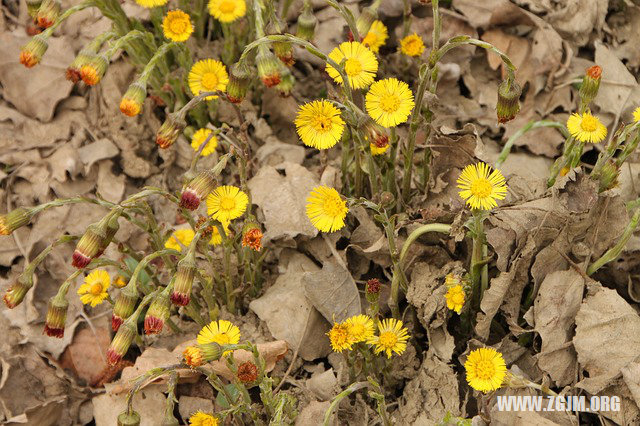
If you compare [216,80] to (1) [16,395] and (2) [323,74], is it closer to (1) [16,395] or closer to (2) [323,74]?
(2) [323,74]

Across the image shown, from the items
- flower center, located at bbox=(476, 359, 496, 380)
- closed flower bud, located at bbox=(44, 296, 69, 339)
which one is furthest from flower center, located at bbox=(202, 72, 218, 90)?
flower center, located at bbox=(476, 359, 496, 380)

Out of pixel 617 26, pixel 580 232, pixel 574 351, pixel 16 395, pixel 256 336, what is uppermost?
pixel 617 26

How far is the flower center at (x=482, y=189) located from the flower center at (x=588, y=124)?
49cm

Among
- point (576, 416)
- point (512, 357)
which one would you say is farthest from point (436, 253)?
point (576, 416)

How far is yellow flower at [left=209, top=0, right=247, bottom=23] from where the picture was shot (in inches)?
110

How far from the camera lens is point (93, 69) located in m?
2.59

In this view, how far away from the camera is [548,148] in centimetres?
302

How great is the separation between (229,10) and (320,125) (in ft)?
2.64

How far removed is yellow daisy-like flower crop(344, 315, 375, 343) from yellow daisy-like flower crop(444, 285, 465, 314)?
287 mm

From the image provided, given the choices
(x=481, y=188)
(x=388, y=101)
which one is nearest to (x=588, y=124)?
(x=481, y=188)

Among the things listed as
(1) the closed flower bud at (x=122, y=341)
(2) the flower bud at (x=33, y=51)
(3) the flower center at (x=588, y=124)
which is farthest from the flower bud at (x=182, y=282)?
(3) the flower center at (x=588, y=124)

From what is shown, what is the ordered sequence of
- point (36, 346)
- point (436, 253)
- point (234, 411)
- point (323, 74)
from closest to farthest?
1. point (234, 411)
2. point (436, 253)
3. point (36, 346)
4. point (323, 74)

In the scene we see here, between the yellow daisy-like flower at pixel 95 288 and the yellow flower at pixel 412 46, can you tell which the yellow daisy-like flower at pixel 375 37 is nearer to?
the yellow flower at pixel 412 46

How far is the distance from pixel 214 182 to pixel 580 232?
4.44ft
